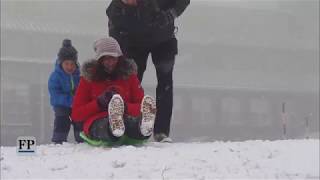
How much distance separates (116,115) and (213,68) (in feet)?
112

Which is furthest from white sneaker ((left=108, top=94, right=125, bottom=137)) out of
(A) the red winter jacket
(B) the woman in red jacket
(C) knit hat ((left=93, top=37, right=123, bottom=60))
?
(C) knit hat ((left=93, top=37, right=123, bottom=60))

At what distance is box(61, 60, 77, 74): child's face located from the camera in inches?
257

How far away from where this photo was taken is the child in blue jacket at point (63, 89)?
20.9ft

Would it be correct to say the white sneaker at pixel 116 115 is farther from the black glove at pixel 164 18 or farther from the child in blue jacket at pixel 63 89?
the child in blue jacket at pixel 63 89

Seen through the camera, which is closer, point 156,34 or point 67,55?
point 156,34

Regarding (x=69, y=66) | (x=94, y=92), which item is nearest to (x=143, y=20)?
(x=94, y=92)

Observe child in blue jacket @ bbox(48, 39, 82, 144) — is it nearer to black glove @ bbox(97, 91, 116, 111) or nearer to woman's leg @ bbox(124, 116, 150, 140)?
black glove @ bbox(97, 91, 116, 111)

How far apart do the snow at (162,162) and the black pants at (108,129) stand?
0.10m

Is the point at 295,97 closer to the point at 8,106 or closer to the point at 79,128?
the point at 8,106

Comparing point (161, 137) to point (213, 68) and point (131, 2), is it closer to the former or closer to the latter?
point (131, 2)

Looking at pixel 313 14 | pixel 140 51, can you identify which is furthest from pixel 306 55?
pixel 140 51

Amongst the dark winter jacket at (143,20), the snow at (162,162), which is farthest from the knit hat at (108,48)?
the snow at (162,162)

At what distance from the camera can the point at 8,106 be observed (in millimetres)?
25922

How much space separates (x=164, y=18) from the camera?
506 centimetres
